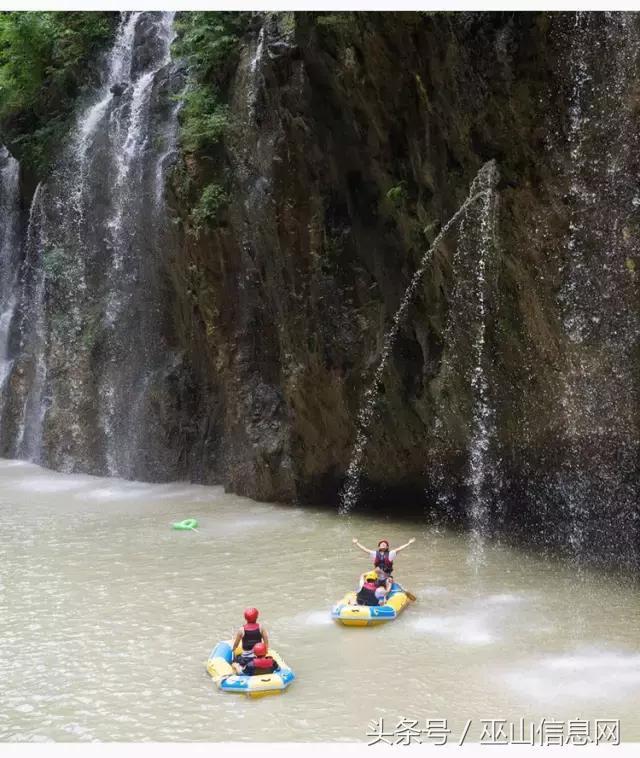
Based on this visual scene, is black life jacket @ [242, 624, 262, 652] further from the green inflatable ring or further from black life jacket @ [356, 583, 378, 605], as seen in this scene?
the green inflatable ring

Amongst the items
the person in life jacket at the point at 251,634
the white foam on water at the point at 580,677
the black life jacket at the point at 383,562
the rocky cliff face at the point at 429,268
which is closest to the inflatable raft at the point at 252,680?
the person in life jacket at the point at 251,634

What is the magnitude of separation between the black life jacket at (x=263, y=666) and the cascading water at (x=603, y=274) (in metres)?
5.27

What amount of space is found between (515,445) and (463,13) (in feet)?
18.3

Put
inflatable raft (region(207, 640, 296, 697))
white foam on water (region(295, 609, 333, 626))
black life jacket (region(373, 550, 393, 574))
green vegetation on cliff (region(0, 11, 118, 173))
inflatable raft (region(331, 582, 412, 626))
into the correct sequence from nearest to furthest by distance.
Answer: inflatable raft (region(207, 640, 296, 697)), inflatable raft (region(331, 582, 412, 626)), white foam on water (region(295, 609, 333, 626)), black life jacket (region(373, 550, 393, 574)), green vegetation on cliff (region(0, 11, 118, 173))

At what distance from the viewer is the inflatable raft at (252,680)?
7.61 meters

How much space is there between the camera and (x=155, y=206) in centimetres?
1967

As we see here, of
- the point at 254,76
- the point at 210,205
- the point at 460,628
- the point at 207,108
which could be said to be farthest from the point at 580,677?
the point at 207,108

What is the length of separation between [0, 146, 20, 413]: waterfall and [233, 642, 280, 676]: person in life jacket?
60.5 ft

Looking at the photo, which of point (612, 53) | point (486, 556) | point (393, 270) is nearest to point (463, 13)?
point (612, 53)

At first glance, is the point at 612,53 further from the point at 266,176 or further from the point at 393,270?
the point at 266,176

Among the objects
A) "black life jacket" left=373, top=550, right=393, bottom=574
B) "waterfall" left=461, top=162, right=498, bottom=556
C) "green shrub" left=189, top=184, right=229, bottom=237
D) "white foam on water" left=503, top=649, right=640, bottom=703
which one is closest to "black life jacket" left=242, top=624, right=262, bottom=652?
"white foam on water" left=503, top=649, right=640, bottom=703

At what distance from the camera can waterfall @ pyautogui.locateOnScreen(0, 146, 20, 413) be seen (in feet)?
81.4

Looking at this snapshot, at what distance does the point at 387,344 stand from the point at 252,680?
7353 millimetres

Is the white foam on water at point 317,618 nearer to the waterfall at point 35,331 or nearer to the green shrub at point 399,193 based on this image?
the green shrub at point 399,193
